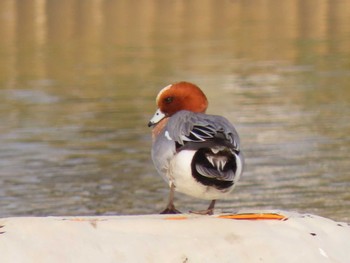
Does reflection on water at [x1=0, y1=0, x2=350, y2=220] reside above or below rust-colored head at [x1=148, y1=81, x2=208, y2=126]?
below

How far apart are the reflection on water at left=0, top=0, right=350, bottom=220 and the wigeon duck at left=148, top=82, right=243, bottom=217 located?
4915 millimetres

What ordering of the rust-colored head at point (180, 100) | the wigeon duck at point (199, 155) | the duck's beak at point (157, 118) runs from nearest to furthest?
1. the wigeon duck at point (199, 155)
2. the rust-colored head at point (180, 100)
3. the duck's beak at point (157, 118)

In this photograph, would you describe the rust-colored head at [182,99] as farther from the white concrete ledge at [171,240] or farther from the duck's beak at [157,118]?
the white concrete ledge at [171,240]

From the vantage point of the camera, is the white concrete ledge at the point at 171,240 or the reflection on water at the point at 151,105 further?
the reflection on water at the point at 151,105

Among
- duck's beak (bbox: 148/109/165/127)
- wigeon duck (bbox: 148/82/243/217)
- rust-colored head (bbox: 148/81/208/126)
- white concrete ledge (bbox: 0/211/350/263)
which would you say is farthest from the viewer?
duck's beak (bbox: 148/109/165/127)

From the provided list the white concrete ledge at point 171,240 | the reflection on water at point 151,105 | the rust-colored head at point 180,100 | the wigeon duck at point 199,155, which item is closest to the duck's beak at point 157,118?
the rust-colored head at point 180,100

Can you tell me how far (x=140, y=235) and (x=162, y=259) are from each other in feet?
0.53

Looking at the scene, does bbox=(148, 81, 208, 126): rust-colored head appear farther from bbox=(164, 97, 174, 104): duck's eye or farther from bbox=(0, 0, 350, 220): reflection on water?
bbox=(0, 0, 350, 220): reflection on water

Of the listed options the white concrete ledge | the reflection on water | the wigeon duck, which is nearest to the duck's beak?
the wigeon duck

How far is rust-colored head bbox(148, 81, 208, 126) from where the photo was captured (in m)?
6.16

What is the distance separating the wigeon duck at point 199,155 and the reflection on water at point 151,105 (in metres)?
4.92

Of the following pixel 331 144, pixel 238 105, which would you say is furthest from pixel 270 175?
pixel 238 105

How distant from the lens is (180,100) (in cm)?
620

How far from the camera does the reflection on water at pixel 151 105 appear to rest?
11.6 meters
